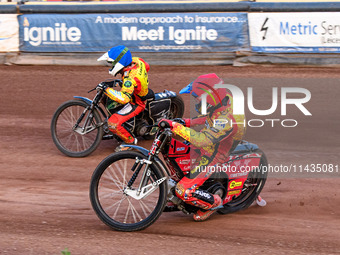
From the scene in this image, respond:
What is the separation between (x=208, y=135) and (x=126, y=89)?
3322 mm

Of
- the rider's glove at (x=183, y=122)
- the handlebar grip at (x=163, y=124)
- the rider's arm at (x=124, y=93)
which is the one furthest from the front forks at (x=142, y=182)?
the rider's arm at (x=124, y=93)

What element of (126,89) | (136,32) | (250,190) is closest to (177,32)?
(136,32)

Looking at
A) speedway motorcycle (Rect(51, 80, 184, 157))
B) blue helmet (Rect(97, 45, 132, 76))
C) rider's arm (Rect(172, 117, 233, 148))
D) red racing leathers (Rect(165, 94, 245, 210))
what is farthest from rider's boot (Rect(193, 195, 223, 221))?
blue helmet (Rect(97, 45, 132, 76))

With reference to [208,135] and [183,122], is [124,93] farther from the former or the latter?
[208,135]

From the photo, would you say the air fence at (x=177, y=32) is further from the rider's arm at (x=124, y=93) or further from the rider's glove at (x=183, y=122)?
the rider's glove at (x=183, y=122)

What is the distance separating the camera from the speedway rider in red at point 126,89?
9430 mm

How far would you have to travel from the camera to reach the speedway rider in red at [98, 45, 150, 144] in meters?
9.43

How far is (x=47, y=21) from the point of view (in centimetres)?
1416

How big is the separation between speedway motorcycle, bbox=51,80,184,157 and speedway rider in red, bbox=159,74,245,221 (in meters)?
3.07

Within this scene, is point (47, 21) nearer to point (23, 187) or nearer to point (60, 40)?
point (60, 40)

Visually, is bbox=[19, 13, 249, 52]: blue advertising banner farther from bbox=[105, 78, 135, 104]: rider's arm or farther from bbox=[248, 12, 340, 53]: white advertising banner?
bbox=[105, 78, 135, 104]: rider's arm

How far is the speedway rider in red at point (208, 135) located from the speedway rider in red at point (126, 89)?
9.73 ft

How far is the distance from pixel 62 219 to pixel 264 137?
4.92 m

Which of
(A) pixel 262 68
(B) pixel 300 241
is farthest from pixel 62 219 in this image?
(A) pixel 262 68
